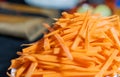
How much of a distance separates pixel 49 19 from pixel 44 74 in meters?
0.92

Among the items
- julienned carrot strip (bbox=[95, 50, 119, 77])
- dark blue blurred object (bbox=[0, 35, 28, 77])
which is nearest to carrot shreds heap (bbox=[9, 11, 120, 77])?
julienned carrot strip (bbox=[95, 50, 119, 77])

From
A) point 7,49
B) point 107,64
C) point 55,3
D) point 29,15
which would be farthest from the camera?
point 55,3

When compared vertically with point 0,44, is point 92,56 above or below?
below

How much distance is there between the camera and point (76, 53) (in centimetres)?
62

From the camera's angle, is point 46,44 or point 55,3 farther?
point 55,3

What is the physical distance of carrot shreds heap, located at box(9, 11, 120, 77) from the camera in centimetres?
62

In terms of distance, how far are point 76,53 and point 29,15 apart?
0.93 meters

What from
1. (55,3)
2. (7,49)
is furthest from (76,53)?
(55,3)

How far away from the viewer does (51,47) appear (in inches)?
26.2

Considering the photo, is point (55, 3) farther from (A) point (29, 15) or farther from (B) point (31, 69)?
(B) point (31, 69)

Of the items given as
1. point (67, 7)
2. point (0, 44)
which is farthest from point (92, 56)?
point (67, 7)

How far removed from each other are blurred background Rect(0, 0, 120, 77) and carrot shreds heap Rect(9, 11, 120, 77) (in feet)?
1.14

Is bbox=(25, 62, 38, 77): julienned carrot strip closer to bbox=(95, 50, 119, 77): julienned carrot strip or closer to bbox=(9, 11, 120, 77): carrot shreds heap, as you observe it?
bbox=(9, 11, 120, 77): carrot shreds heap

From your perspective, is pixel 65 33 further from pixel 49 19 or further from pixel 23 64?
pixel 49 19
